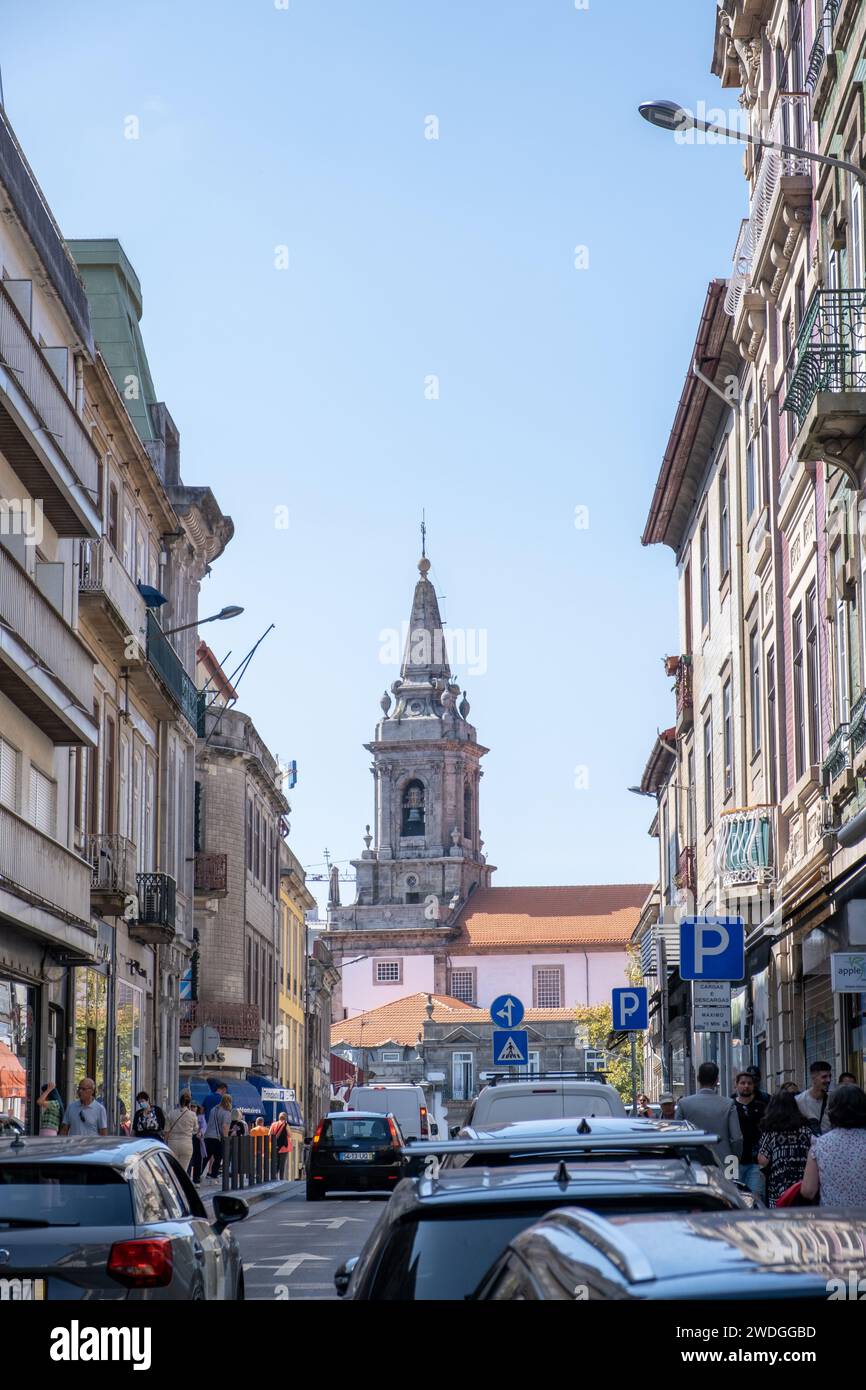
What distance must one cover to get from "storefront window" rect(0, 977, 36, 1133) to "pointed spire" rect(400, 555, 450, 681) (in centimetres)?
12038

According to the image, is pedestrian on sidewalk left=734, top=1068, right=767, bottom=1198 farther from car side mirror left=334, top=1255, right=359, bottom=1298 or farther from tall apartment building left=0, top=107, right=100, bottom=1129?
tall apartment building left=0, top=107, right=100, bottom=1129

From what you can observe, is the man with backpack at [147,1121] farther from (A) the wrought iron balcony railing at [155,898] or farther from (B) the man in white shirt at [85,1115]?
(A) the wrought iron balcony railing at [155,898]

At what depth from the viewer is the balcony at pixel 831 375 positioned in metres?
20.5

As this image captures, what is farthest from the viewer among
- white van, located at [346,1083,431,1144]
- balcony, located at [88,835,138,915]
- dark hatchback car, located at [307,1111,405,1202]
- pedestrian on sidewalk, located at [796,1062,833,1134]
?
white van, located at [346,1083,431,1144]

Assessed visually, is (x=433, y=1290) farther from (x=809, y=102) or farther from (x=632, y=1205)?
(x=809, y=102)

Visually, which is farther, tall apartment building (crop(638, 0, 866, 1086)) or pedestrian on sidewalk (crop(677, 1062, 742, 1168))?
tall apartment building (crop(638, 0, 866, 1086))

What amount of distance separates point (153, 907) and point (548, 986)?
114 m

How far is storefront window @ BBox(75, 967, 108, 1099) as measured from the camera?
3275 centimetres

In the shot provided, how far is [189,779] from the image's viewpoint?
4556 centimetres

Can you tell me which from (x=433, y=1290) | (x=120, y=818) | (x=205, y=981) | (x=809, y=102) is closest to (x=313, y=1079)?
(x=205, y=981)

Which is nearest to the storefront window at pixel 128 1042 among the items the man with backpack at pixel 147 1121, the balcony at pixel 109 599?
the man with backpack at pixel 147 1121

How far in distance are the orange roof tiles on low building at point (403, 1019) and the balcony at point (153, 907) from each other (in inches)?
3979

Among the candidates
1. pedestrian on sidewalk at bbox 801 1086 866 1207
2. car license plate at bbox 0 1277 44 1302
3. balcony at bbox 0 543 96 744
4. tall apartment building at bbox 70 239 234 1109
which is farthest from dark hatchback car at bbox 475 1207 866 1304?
tall apartment building at bbox 70 239 234 1109

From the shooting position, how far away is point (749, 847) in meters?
29.3
